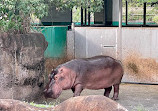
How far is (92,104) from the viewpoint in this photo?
297 cm

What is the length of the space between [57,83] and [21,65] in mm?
892

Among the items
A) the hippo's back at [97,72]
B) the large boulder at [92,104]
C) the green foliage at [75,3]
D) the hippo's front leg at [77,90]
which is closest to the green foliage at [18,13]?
the green foliage at [75,3]

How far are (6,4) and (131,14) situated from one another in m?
7.13

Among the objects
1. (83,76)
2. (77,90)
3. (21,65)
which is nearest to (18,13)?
(21,65)

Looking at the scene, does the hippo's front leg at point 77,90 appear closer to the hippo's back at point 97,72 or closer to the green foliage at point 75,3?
the hippo's back at point 97,72

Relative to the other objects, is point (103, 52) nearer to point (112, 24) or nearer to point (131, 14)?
point (112, 24)

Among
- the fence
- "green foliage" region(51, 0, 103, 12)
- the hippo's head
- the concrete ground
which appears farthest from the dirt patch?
the hippo's head

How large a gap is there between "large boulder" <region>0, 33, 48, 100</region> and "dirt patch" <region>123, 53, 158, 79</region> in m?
3.09

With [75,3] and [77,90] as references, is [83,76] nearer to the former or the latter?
[77,90]

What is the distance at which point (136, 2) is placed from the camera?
12.4m

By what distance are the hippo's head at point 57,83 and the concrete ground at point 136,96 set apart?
2.14 feet

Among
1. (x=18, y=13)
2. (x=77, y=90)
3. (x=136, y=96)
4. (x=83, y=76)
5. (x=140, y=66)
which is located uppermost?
(x=18, y=13)

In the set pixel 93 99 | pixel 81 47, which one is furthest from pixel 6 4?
pixel 93 99

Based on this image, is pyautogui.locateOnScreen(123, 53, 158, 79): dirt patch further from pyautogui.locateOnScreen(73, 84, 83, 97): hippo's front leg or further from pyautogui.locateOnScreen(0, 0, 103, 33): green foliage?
pyautogui.locateOnScreen(0, 0, 103, 33): green foliage
